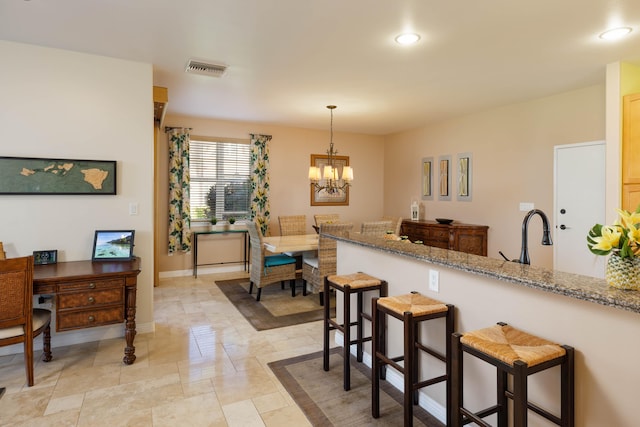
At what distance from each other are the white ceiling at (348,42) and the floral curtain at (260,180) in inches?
65.6

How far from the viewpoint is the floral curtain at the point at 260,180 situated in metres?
6.38

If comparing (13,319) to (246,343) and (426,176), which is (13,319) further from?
(426,176)

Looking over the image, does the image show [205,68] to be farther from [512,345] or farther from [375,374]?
[512,345]

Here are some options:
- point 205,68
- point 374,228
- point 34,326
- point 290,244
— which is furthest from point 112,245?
Result: point 374,228

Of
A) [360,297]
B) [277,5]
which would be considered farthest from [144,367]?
[277,5]

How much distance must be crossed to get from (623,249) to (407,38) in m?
2.25

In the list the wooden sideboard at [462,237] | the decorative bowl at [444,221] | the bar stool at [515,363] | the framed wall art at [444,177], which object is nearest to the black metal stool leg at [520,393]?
the bar stool at [515,363]

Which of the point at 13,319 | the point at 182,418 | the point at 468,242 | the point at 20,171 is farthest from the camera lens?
the point at 468,242

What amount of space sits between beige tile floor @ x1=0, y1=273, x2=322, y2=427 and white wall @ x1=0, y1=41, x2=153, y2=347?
418 mm

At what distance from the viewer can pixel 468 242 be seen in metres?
5.39

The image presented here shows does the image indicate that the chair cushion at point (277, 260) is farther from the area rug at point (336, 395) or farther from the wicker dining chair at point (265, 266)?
the area rug at point (336, 395)

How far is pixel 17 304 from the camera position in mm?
2447

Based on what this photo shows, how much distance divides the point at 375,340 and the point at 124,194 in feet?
8.85

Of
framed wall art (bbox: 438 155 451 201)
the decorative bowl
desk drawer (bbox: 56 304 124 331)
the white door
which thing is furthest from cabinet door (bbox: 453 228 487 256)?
desk drawer (bbox: 56 304 124 331)
